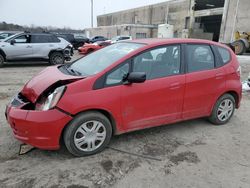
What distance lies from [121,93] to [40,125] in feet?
3.70

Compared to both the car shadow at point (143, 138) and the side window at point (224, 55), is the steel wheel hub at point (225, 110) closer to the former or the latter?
the car shadow at point (143, 138)

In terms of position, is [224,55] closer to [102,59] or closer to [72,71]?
[102,59]

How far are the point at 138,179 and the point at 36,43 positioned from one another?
1016 cm

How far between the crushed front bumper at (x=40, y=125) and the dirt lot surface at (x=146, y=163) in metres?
0.31

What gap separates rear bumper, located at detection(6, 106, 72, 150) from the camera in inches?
115

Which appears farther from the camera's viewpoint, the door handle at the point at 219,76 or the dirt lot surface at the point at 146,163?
the door handle at the point at 219,76

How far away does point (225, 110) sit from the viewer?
4.52 m

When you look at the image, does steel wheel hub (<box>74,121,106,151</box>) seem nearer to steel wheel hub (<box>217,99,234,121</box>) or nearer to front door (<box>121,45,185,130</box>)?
front door (<box>121,45,185,130</box>)

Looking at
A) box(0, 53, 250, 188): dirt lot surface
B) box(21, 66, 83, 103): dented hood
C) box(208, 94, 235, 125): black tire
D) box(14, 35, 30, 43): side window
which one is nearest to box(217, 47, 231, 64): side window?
box(208, 94, 235, 125): black tire

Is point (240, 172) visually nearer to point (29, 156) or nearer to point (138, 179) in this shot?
point (138, 179)

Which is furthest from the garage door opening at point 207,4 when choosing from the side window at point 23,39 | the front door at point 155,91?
the front door at point 155,91

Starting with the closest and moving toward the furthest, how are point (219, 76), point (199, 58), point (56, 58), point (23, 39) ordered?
point (199, 58) → point (219, 76) → point (23, 39) → point (56, 58)

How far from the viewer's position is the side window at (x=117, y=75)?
10.7 ft

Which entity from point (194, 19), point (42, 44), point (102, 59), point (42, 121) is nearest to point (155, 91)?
point (102, 59)
